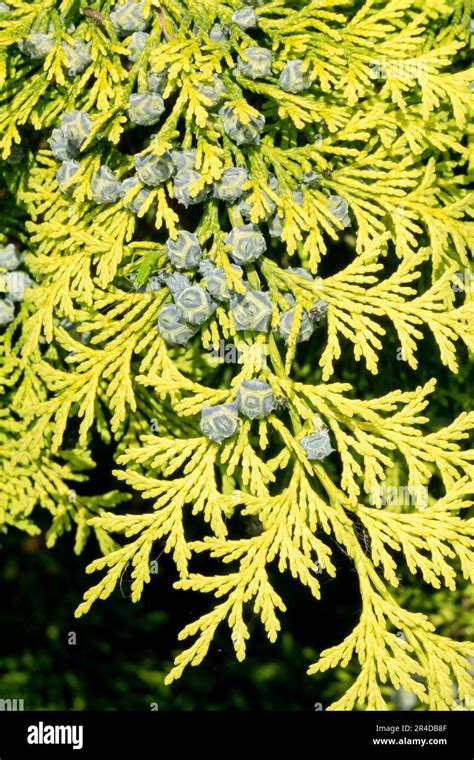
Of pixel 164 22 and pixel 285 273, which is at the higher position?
pixel 164 22

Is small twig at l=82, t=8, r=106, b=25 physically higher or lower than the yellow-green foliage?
higher

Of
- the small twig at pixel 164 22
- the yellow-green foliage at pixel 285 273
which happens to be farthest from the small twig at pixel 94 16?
the small twig at pixel 164 22

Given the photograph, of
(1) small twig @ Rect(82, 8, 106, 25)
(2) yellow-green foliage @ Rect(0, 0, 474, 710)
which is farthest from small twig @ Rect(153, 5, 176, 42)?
(1) small twig @ Rect(82, 8, 106, 25)

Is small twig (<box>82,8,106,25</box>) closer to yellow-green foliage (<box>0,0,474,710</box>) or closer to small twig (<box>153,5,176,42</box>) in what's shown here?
yellow-green foliage (<box>0,0,474,710</box>)

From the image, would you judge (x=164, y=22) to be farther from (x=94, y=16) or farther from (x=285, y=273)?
(x=285, y=273)

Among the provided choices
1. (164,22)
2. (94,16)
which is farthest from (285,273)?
(94,16)

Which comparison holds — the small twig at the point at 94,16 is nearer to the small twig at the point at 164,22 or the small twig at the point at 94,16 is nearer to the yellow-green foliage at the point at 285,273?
the yellow-green foliage at the point at 285,273

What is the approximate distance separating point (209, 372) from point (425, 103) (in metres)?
1.14

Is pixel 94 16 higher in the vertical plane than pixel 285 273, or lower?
higher

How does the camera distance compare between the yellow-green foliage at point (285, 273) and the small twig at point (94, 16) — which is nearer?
the yellow-green foliage at point (285, 273)

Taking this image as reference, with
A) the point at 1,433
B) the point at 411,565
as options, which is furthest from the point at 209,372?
the point at 411,565

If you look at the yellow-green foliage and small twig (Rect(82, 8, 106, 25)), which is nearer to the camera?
the yellow-green foliage

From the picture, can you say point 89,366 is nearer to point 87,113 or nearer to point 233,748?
point 87,113

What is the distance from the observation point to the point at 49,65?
101 inches
